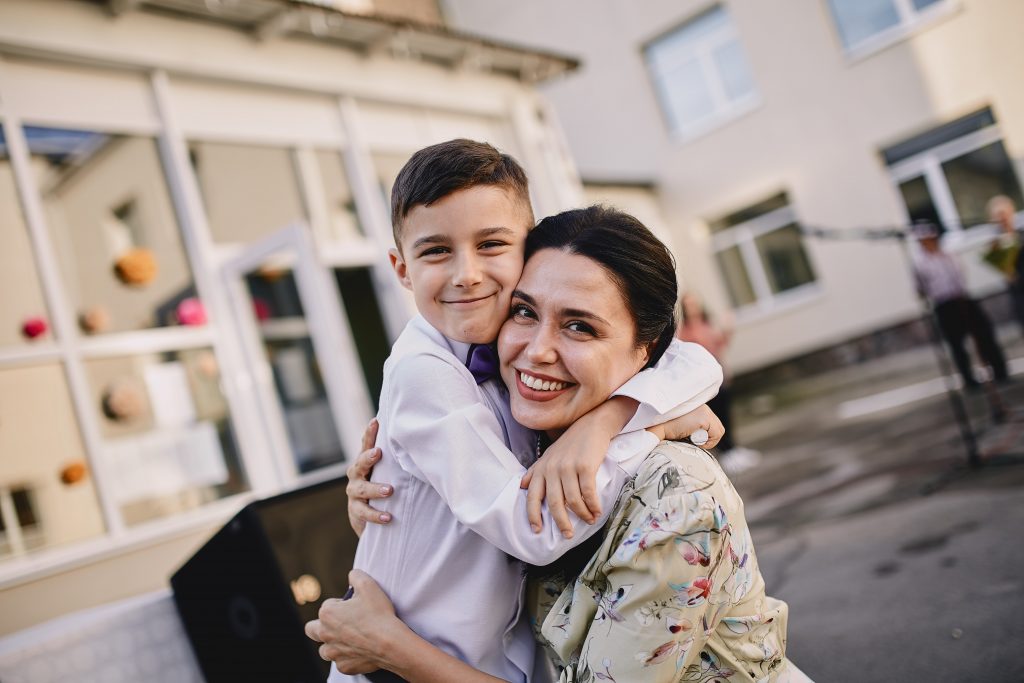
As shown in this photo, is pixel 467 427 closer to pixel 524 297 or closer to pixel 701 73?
pixel 524 297

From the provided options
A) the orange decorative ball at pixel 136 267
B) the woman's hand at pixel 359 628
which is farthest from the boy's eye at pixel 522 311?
the orange decorative ball at pixel 136 267

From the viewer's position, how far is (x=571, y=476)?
1.40 metres

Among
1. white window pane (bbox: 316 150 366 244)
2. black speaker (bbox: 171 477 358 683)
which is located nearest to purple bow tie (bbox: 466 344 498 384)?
black speaker (bbox: 171 477 358 683)

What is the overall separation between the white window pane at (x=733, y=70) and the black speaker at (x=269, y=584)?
1355 centimetres

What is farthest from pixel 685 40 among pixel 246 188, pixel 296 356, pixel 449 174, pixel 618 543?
pixel 618 543

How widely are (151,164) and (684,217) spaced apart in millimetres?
11105

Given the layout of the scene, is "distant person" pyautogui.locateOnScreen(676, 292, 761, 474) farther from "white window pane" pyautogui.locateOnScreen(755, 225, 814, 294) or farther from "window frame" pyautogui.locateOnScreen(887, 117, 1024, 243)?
"window frame" pyautogui.locateOnScreen(887, 117, 1024, 243)

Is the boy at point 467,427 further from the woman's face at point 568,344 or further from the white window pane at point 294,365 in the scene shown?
the white window pane at point 294,365

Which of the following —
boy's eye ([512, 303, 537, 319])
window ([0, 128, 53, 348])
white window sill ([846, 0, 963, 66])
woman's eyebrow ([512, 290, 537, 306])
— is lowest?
boy's eye ([512, 303, 537, 319])

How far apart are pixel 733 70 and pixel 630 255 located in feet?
45.9

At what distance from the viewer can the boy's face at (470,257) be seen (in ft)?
5.71

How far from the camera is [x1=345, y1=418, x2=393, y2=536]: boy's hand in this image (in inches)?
67.1

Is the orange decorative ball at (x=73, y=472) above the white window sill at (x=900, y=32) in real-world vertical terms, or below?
below

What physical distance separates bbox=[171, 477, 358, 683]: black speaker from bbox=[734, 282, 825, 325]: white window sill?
12.6 m
